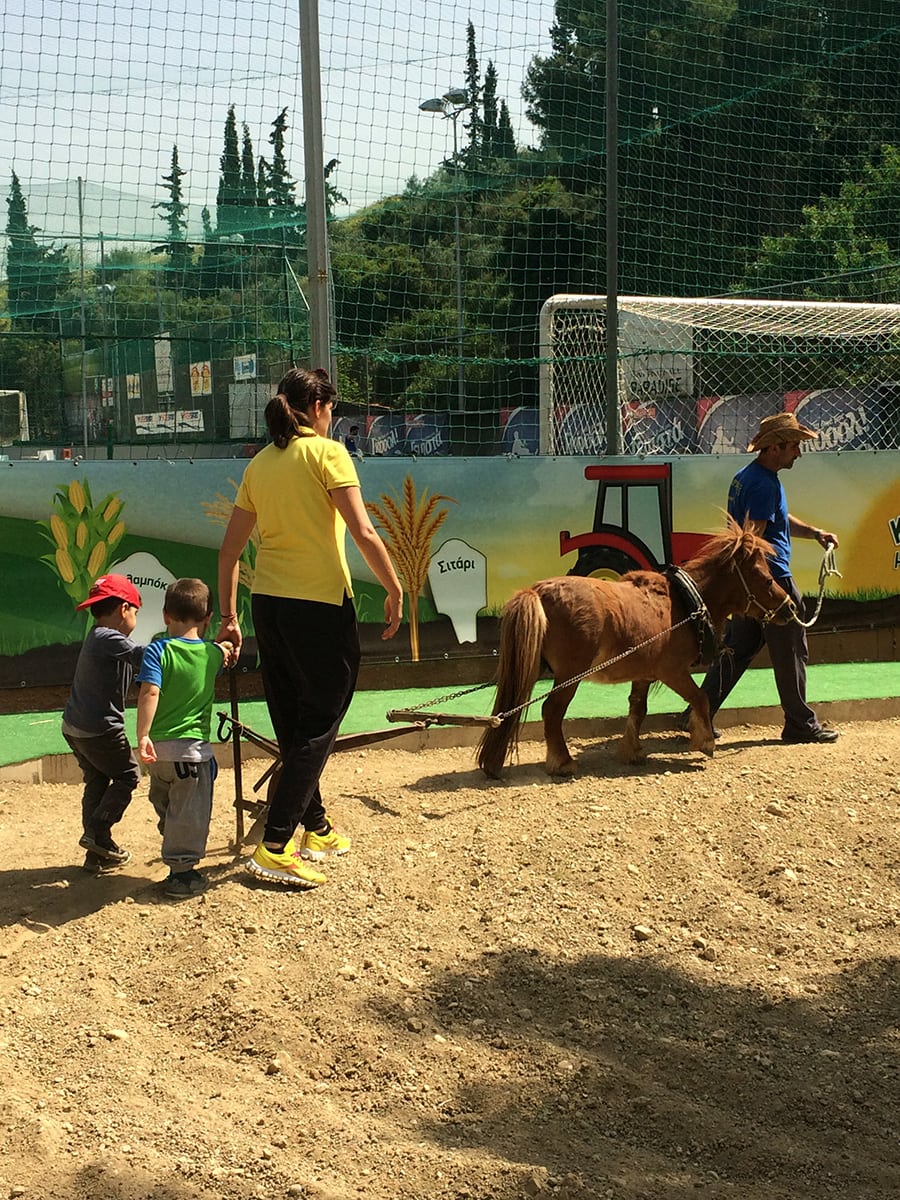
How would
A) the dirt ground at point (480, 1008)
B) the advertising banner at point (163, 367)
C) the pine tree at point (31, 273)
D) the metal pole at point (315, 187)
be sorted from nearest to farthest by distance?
the dirt ground at point (480, 1008)
the metal pole at point (315, 187)
the pine tree at point (31, 273)
the advertising banner at point (163, 367)

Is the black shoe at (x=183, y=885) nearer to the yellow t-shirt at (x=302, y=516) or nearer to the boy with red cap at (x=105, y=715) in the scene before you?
the boy with red cap at (x=105, y=715)

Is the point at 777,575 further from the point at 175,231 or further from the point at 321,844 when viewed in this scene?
the point at 175,231

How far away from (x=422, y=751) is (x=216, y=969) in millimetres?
3377

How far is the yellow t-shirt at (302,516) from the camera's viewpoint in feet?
16.3

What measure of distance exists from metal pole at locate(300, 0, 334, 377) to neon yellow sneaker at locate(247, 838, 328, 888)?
3.87m

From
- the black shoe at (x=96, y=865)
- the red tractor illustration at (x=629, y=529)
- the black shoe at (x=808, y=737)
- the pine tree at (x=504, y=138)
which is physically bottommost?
the black shoe at (x=808, y=737)

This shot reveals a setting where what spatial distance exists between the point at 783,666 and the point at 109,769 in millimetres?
4159

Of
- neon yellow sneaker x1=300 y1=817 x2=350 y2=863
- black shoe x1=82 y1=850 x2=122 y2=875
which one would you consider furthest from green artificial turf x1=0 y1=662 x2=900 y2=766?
neon yellow sneaker x1=300 y1=817 x2=350 y2=863

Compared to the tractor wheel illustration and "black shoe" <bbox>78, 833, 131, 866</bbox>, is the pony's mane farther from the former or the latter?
"black shoe" <bbox>78, 833, 131, 866</bbox>

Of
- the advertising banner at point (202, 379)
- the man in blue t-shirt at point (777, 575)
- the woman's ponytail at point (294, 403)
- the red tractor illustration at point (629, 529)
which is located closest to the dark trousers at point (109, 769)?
the woman's ponytail at point (294, 403)

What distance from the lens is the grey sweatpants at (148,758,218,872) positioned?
4941 mm

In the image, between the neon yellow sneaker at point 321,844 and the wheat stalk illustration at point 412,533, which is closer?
the neon yellow sneaker at point 321,844

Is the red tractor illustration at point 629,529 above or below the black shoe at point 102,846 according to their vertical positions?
above

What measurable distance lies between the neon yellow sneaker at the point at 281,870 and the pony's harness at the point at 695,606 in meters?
3.03
